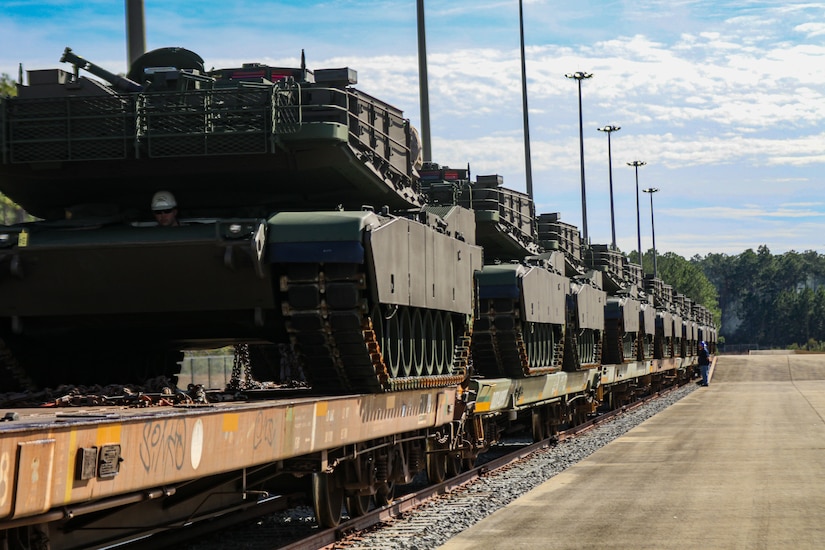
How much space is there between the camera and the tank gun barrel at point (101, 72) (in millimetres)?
12742

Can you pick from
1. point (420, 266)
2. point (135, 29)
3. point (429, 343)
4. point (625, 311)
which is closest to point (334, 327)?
point (420, 266)

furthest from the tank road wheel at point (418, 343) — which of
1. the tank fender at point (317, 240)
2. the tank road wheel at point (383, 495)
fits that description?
the tank fender at point (317, 240)

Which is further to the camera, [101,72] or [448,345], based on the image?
[448,345]

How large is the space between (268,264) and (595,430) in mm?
17373

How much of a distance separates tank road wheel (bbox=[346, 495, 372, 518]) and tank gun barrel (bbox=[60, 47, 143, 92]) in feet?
15.7

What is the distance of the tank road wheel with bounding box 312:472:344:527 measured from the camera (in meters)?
11.8

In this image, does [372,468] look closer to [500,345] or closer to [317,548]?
[317,548]

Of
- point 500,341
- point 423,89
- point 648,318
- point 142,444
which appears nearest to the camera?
point 142,444

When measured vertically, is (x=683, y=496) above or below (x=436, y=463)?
below

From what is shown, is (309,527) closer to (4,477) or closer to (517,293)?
(4,477)

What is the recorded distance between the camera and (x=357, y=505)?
13133 millimetres

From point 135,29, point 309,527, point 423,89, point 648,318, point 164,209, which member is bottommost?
point 309,527

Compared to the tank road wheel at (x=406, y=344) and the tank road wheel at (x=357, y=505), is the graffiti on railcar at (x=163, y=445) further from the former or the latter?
the tank road wheel at (x=406, y=344)

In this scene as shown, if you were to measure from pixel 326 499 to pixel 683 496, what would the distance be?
466cm
